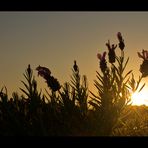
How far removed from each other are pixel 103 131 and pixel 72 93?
2.02 ft

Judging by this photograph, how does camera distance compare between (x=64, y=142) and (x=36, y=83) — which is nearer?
(x=64, y=142)

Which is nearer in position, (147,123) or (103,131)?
(103,131)

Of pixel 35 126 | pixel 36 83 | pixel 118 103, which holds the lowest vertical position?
pixel 35 126

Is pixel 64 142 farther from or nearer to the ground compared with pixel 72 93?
nearer to the ground

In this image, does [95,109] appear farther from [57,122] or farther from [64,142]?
[64,142]

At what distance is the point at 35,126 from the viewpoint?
299cm
